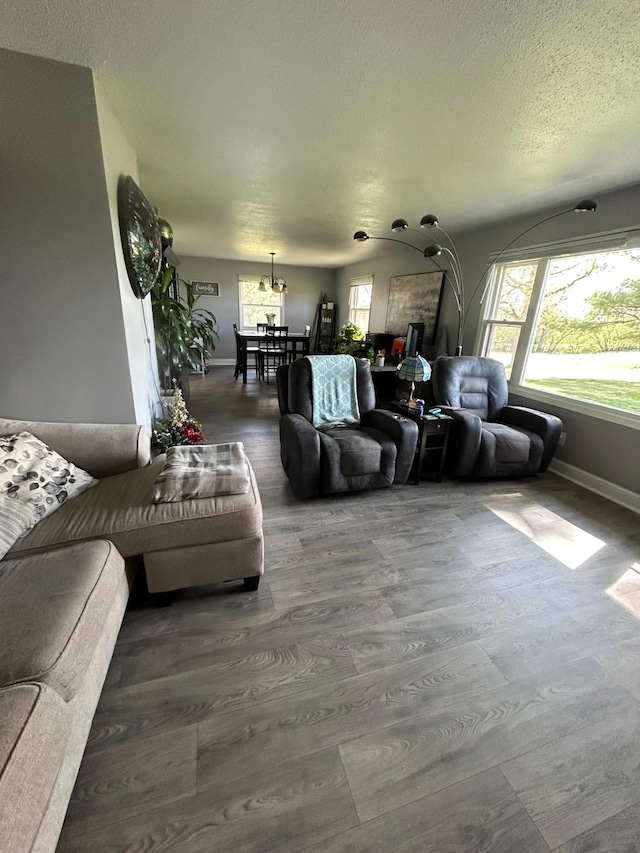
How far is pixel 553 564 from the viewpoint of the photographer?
1921 millimetres

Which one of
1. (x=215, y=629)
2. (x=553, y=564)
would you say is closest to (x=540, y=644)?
(x=553, y=564)

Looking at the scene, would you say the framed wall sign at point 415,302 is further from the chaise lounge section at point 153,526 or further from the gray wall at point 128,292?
the chaise lounge section at point 153,526

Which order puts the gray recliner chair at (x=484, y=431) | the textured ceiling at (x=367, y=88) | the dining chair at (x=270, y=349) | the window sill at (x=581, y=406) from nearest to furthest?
the textured ceiling at (x=367, y=88) < the window sill at (x=581, y=406) < the gray recliner chair at (x=484, y=431) < the dining chair at (x=270, y=349)

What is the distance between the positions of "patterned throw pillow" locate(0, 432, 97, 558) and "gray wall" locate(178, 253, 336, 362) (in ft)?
19.7

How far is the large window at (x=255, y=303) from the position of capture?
741cm

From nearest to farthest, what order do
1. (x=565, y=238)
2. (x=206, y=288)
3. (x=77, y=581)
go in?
(x=77, y=581)
(x=565, y=238)
(x=206, y=288)

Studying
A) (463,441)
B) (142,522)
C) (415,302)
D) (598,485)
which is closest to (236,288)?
(415,302)

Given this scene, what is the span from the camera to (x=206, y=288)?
7.17 m

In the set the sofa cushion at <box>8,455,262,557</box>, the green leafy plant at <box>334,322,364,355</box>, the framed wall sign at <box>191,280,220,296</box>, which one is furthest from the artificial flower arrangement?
the framed wall sign at <box>191,280,220,296</box>

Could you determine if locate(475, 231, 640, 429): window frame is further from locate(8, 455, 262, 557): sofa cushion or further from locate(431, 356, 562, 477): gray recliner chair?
locate(8, 455, 262, 557): sofa cushion

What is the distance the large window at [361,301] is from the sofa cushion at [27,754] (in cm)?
659

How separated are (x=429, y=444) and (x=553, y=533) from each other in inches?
40.1

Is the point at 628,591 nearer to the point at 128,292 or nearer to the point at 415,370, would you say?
the point at 415,370

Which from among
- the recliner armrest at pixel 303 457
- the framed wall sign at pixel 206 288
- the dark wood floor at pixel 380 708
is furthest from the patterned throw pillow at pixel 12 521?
the framed wall sign at pixel 206 288
